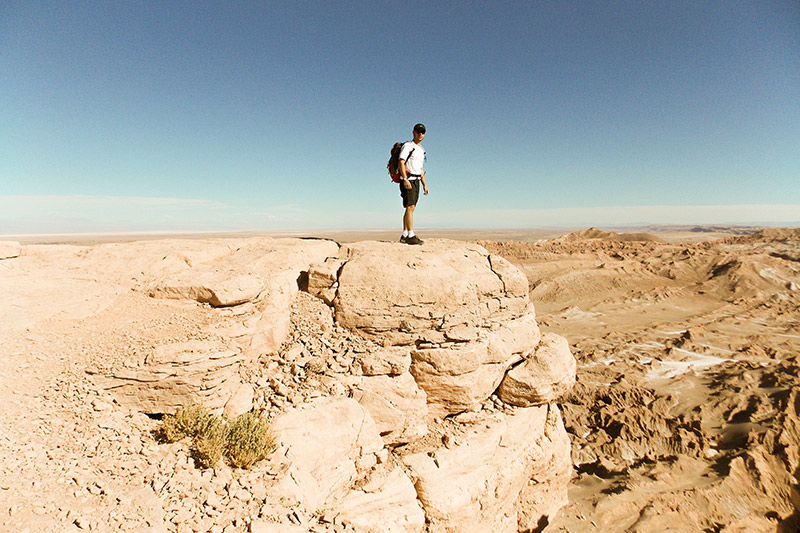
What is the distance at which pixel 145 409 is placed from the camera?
356 centimetres

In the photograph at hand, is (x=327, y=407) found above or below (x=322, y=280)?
below

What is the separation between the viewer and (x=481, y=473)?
455cm

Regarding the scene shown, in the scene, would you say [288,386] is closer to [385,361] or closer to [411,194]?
[385,361]

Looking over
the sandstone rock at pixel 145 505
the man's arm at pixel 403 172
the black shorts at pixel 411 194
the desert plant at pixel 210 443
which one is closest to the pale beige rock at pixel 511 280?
the black shorts at pixel 411 194

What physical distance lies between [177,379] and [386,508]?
2.60 metres

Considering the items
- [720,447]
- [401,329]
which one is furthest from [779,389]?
[401,329]

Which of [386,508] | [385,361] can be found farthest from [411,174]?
[386,508]

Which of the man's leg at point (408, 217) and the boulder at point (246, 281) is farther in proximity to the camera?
the man's leg at point (408, 217)

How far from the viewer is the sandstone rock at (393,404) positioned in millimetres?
4336

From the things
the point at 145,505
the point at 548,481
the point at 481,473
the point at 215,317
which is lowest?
the point at 548,481

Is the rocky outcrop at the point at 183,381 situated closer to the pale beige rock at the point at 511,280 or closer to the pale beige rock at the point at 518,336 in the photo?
the pale beige rock at the point at 518,336

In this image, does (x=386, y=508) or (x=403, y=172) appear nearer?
(x=386, y=508)

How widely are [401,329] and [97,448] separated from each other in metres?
3.18

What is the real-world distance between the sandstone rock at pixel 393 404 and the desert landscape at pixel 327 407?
2cm
